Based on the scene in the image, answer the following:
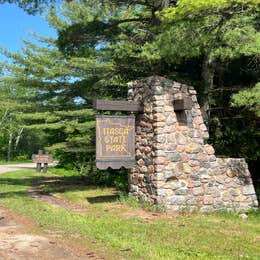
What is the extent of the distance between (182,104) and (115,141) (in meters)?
1.63

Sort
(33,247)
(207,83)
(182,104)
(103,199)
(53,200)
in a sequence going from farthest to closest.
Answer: (207,83), (53,200), (103,199), (182,104), (33,247)

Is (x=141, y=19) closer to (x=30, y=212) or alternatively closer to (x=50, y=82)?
(x=30, y=212)

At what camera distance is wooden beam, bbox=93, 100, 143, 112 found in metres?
9.62

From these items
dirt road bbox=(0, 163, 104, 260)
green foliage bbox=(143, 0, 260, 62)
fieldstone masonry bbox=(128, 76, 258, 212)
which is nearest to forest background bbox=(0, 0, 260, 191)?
green foliage bbox=(143, 0, 260, 62)

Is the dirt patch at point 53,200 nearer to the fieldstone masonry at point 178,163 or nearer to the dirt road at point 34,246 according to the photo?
the fieldstone masonry at point 178,163

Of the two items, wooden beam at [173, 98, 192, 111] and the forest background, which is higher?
the forest background

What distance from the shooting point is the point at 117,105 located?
980 centimetres

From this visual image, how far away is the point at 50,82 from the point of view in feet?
64.4

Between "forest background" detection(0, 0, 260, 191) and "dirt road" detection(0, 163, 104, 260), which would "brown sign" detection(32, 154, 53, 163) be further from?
"dirt road" detection(0, 163, 104, 260)

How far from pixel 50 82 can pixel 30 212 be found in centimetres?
1145

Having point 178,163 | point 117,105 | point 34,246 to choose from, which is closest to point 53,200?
point 117,105

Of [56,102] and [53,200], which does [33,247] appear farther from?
[56,102]

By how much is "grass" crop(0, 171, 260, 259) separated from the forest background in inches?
116

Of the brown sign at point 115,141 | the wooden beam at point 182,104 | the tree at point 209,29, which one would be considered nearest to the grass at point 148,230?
the brown sign at point 115,141
